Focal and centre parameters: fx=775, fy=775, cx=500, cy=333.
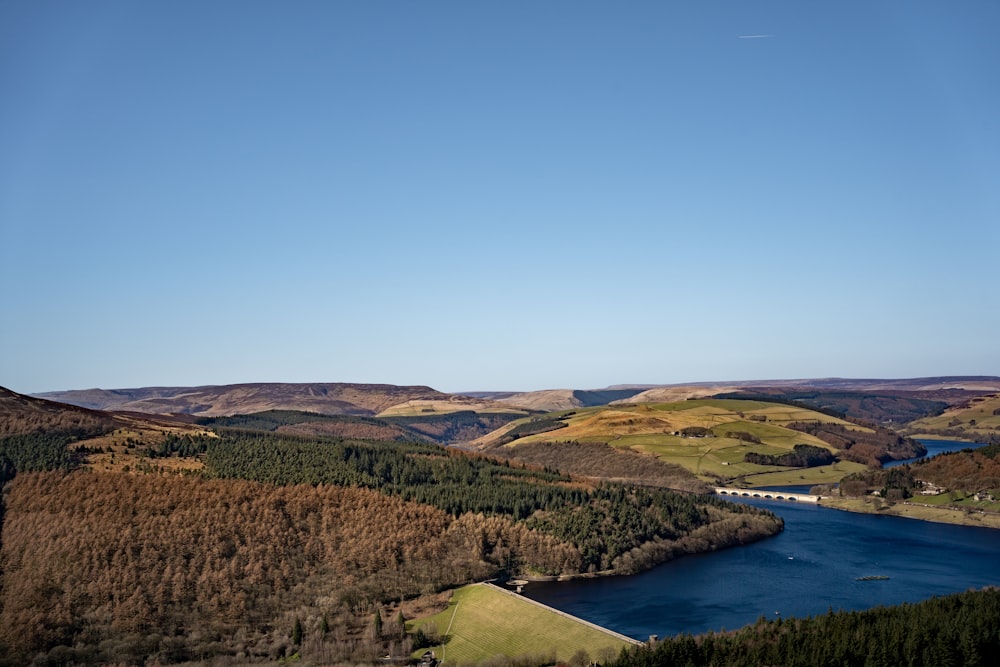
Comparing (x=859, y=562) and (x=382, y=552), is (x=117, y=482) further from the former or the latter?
(x=859, y=562)

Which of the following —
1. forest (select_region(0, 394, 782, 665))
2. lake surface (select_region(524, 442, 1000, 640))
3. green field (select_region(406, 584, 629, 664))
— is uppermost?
forest (select_region(0, 394, 782, 665))

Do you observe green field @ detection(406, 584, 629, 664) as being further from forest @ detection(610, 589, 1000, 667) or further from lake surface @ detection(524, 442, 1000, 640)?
forest @ detection(610, 589, 1000, 667)

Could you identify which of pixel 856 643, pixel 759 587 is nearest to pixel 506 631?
pixel 856 643

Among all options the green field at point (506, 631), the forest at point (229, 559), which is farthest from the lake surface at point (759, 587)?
the forest at point (229, 559)

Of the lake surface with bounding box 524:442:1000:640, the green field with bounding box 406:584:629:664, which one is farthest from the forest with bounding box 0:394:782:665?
the lake surface with bounding box 524:442:1000:640

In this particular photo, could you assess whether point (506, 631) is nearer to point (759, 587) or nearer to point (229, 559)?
point (229, 559)

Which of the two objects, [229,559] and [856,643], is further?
[229,559]
